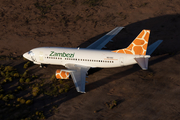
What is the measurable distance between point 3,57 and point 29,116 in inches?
848

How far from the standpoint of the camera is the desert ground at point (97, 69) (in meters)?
30.5

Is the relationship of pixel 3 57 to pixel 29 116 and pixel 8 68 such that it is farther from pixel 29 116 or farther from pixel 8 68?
pixel 29 116

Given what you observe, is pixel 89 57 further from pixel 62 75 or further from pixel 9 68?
pixel 9 68

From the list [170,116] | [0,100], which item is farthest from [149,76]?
[0,100]

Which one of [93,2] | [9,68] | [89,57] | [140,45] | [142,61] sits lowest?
[9,68]

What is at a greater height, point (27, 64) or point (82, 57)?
point (82, 57)

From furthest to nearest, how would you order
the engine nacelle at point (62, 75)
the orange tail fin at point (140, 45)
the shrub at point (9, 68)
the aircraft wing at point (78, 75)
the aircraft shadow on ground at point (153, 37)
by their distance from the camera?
the shrub at point (9, 68)
the aircraft shadow on ground at point (153, 37)
the engine nacelle at point (62, 75)
the orange tail fin at point (140, 45)
the aircraft wing at point (78, 75)

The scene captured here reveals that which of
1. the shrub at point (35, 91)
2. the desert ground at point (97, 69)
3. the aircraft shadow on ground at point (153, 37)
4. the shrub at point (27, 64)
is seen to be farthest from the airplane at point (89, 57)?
the shrub at point (35, 91)

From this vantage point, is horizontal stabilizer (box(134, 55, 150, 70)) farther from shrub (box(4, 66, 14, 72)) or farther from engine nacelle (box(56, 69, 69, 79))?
shrub (box(4, 66, 14, 72))

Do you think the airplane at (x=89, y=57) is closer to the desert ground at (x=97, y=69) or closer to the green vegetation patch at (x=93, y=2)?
the desert ground at (x=97, y=69)

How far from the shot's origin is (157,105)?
3148cm

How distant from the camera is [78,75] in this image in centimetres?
3478

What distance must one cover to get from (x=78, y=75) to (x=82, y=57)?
182 inches

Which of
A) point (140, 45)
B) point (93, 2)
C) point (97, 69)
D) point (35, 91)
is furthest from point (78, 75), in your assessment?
point (93, 2)
